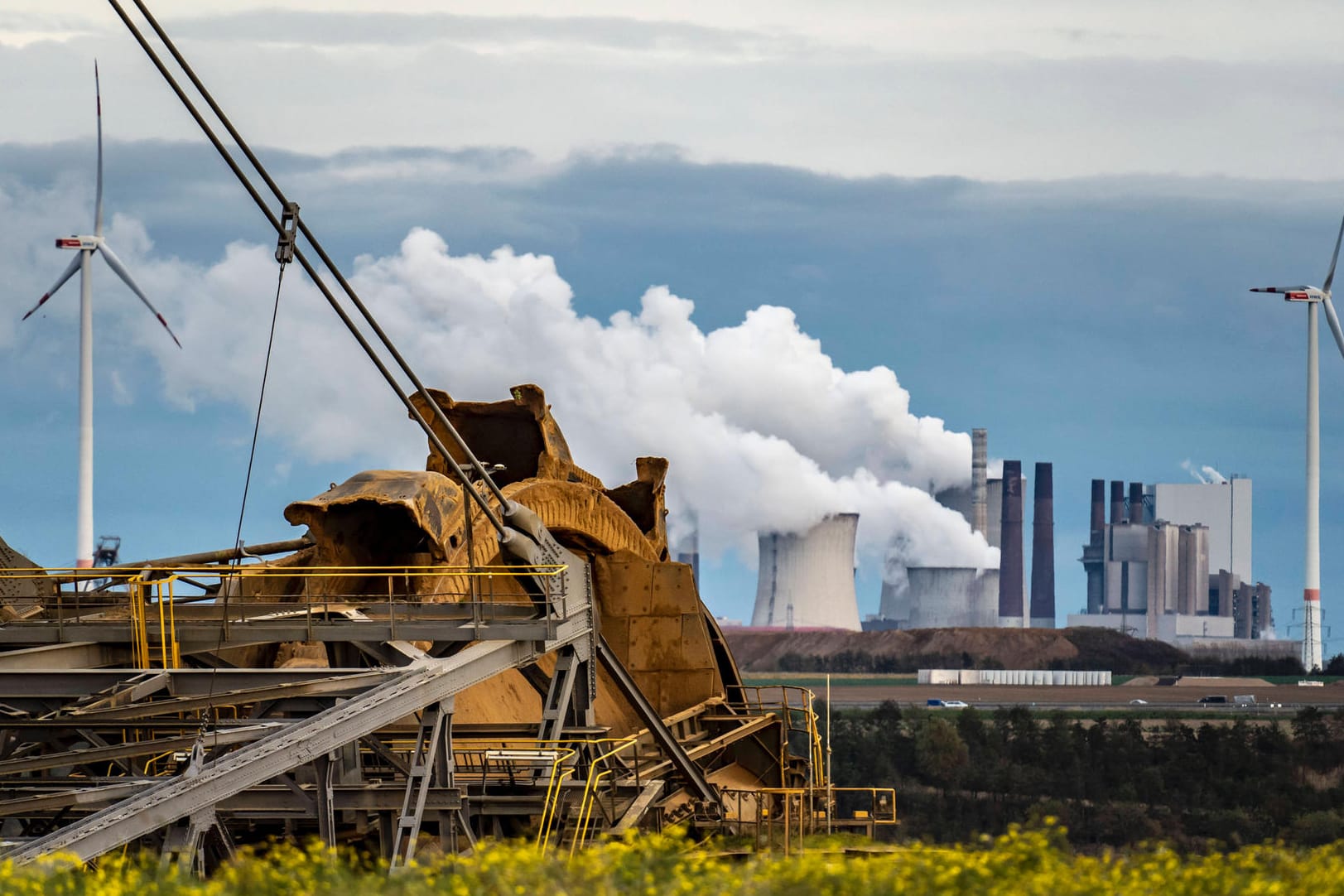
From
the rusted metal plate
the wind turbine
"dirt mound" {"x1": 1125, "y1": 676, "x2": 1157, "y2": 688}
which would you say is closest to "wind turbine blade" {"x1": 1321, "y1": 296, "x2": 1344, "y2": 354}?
the wind turbine

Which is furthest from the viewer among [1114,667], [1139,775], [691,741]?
[1114,667]

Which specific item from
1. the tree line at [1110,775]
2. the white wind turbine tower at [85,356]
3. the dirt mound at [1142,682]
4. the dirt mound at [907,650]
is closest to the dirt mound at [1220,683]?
the dirt mound at [1142,682]

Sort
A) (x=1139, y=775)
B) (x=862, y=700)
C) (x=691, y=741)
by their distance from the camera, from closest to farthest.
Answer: (x=691, y=741) < (x=1139, y=775) < (x=862, y=700)

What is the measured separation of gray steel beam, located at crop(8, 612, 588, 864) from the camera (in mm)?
15148

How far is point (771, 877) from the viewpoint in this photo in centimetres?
1230

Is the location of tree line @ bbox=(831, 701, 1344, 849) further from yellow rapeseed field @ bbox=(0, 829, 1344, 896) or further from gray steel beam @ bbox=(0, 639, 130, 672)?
yellow rapeseed field @ bbox=(0, 829, 1344, 896)

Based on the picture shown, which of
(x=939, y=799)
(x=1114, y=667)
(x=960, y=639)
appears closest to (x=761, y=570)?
(x=960, y=639)

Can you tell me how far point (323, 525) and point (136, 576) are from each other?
479 cm

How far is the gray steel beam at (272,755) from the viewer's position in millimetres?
15148

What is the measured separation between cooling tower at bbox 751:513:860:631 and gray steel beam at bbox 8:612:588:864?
157 m

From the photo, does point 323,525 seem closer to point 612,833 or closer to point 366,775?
point 366,775

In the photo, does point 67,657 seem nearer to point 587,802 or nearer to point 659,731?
point 587,802

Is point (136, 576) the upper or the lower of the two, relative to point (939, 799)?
upper

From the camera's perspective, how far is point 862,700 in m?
137
